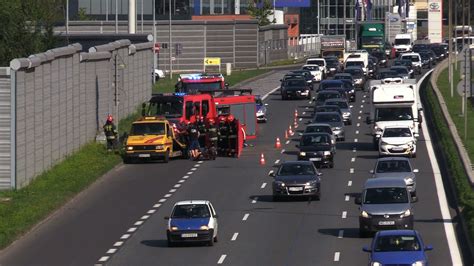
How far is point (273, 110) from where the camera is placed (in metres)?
86.8

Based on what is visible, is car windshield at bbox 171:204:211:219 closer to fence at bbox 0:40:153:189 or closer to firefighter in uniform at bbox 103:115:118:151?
fence at bbox 0:40:153:189

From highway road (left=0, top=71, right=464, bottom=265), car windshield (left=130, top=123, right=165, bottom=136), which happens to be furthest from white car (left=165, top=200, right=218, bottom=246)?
car windshield (left=130, top=123, right=165, bottom=136)

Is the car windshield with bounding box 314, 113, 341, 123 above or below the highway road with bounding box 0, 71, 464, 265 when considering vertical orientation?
above

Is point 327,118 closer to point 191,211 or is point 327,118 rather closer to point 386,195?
point 386,195

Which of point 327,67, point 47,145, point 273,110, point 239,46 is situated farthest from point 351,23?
point 47,145

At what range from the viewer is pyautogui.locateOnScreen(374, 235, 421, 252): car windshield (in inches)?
1295

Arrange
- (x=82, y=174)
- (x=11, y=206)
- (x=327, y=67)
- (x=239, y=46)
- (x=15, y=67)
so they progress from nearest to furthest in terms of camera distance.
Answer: (x=11, y=206), (x=15, y=67), (x=82, y=174), (x=327, y=67), (x=239, y=46)

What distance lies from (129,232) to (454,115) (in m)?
39.6

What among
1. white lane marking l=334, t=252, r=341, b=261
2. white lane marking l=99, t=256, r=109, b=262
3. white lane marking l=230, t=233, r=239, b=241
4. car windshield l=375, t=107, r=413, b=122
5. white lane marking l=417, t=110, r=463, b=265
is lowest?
white lane marking l=99, t=256, r=109, b=262

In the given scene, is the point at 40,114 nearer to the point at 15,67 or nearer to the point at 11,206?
the point at 15,67

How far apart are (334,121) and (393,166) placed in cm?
2015

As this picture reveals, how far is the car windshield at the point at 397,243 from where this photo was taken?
3290 cm

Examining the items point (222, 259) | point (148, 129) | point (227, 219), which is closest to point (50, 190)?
point (227, 219)

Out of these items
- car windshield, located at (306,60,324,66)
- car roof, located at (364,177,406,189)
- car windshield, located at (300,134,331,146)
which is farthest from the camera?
car windshield, located at (306,60,324,66)
